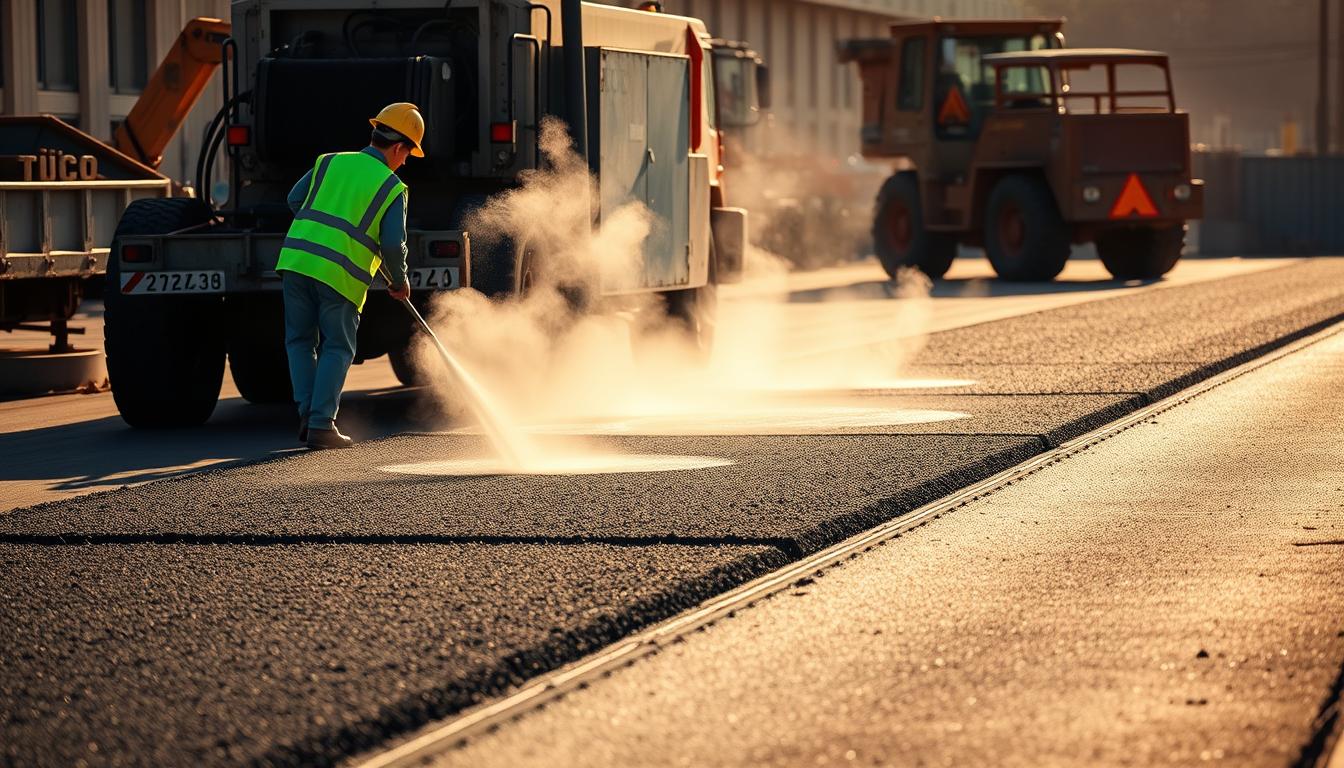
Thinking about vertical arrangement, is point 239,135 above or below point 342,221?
above

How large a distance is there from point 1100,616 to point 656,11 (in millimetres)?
9320

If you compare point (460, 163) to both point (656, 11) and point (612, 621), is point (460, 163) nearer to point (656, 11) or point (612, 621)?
point (656, 11)

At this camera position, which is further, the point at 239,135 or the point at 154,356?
the point at 239,135

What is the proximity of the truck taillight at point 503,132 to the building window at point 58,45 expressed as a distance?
16.2m

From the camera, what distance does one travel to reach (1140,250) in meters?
29.1

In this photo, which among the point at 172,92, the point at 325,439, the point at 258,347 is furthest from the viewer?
the point at 172,92

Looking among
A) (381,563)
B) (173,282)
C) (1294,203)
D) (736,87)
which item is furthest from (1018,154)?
(381,563)

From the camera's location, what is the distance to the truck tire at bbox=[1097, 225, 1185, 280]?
2905 centimetres

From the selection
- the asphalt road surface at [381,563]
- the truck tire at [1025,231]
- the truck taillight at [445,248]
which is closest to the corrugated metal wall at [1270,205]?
the truck tire at [1025,231]

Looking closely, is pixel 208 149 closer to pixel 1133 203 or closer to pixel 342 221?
pixel 342 221

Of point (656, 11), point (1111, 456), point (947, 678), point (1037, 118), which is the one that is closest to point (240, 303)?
point (656, 11)

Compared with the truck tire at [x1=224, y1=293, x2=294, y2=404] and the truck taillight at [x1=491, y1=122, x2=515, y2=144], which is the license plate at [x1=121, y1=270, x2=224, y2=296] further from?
the truck taillight at [x1=491, y1=122, x2=515, y2=144]

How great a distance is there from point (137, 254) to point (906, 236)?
19820mm

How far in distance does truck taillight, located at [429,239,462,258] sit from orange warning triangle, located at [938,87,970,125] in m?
18.8
